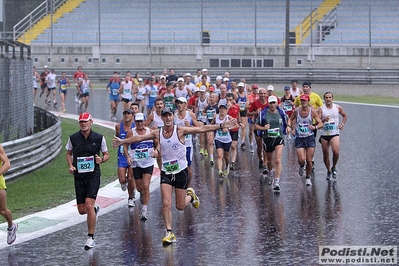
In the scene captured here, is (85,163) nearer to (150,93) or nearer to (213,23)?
(150,93)

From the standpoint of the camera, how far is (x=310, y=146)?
16.6m

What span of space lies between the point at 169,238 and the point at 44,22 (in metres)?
45.6

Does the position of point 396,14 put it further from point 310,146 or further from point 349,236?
point 349,236

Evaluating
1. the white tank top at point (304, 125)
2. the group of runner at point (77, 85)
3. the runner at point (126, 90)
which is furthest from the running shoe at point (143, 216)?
the group of runner at point (77, 85)

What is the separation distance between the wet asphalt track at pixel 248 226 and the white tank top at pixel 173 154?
98cm

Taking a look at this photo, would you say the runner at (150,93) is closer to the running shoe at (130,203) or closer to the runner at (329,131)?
the runner at (329,131)

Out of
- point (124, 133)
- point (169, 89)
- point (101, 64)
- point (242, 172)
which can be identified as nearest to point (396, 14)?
point (101, 64)

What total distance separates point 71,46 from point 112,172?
32014 millimetres

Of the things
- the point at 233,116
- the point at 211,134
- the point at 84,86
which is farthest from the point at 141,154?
the point at 84,86

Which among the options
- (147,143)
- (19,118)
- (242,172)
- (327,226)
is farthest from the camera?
(19,118)

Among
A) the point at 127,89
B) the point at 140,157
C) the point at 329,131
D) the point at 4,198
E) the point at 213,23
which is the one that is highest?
the point at 213,23

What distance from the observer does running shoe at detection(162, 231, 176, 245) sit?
11.1 metres

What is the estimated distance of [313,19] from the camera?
166 ft

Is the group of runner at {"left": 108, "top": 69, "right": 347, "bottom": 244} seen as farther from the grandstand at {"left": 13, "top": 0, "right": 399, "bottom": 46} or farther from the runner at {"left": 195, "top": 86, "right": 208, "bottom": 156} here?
the grandstand at {"left": 13, "top": 0, "right": 399, "bottom": 46}
